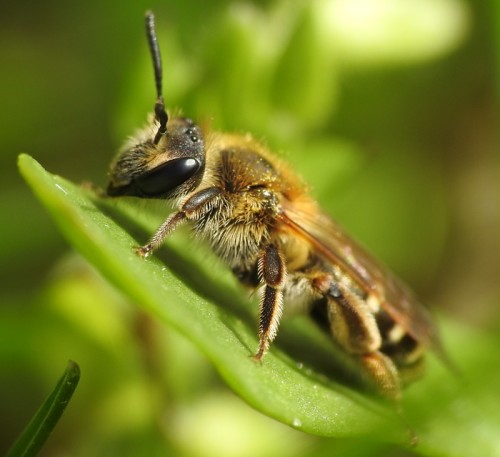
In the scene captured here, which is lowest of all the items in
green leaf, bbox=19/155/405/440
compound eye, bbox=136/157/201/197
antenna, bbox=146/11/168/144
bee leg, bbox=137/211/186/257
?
green leaf, bbox=19/155/405/440

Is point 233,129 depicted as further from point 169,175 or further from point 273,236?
point 169,175

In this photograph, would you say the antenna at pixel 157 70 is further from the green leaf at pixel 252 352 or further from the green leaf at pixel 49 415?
the green leaf at pixel 49 415

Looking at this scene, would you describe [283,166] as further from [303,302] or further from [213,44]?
[213,44]

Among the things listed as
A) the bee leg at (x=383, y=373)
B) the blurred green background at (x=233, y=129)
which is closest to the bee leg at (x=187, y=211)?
the blurred green background at (x=233, y=129)

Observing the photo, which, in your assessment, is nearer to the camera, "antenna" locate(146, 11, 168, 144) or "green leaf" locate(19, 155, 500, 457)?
"green leaf" locate(19, 155, 500, 457)

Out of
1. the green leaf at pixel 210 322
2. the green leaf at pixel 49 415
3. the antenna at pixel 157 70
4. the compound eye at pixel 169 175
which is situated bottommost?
the green leaf at pixel 49 415

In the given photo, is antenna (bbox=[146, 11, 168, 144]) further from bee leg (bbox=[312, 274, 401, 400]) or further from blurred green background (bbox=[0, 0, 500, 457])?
bee leg (bbox=[312, 274, 401, 400])

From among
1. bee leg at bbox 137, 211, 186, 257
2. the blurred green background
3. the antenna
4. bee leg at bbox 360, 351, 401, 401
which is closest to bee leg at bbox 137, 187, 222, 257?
bee leg at bbox 137, 211, 186, 257

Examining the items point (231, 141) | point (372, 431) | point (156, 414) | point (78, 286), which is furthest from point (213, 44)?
point (372, 431)
